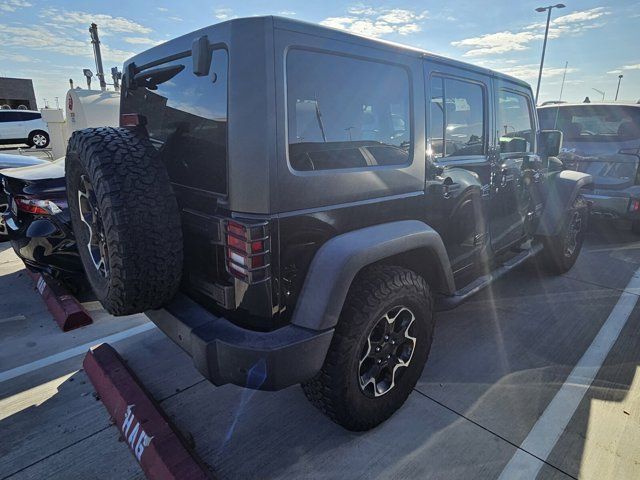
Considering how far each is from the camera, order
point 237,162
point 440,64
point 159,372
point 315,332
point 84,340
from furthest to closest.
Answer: point 84,340 → point 159,372 → point 440,64 → point 315,332 → point 237,162

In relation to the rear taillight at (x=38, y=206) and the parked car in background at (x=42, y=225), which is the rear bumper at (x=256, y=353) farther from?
the rear taillight at (x=38, y=206)

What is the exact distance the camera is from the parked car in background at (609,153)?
554 centimetres

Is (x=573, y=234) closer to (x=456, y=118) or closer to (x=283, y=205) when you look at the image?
(x=456, y=118)

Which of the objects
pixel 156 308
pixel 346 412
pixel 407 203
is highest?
pixel 407 203

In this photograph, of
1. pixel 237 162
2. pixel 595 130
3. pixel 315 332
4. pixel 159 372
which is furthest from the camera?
pixel 595 130

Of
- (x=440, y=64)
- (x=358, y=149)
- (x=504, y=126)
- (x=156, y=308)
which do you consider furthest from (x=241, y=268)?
(x=504, y=126)

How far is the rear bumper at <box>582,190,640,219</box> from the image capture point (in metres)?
5.50

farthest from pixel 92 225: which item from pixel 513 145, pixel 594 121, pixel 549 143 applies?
pixel 594 121

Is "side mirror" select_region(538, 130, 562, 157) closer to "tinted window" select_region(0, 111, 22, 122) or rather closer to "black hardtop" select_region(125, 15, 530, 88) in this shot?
"black hardtop" select_region(125, 15, 530, 88)

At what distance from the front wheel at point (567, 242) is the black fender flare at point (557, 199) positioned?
0.11 meters

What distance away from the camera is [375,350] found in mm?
2188

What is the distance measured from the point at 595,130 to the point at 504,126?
13.2 feet

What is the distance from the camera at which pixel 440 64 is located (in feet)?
8.18

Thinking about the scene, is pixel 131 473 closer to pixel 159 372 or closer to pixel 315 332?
pixel 159 372
